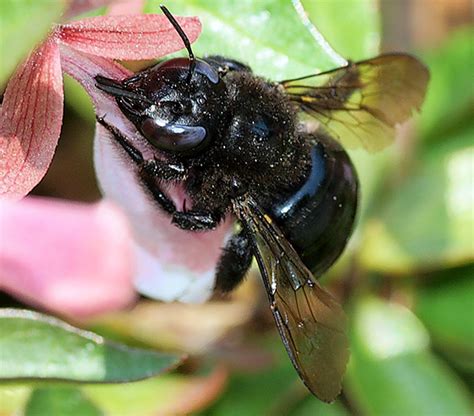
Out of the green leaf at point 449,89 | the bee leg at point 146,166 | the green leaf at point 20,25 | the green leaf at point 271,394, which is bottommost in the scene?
the green leaf at point 271,394

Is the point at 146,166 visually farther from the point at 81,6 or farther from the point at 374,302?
the point at 374,302

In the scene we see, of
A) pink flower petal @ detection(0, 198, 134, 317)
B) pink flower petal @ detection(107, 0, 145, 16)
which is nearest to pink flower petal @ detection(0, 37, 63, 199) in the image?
pink flower petal @ detection(107, 0, 145, 16)

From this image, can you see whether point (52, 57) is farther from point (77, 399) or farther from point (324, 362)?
point (77, 399)

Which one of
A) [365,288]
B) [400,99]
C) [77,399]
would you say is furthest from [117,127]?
[365,288]

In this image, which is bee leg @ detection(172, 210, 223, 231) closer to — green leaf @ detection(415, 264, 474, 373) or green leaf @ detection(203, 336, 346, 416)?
green leaf @ detection(203, 336, 346, 416)

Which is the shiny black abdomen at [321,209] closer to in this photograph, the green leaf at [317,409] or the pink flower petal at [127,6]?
the pink flower petal at [127,6]

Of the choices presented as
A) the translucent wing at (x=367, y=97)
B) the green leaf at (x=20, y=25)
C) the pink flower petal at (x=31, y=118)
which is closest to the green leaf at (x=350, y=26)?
the translucent wing at (x=367, y=97)
